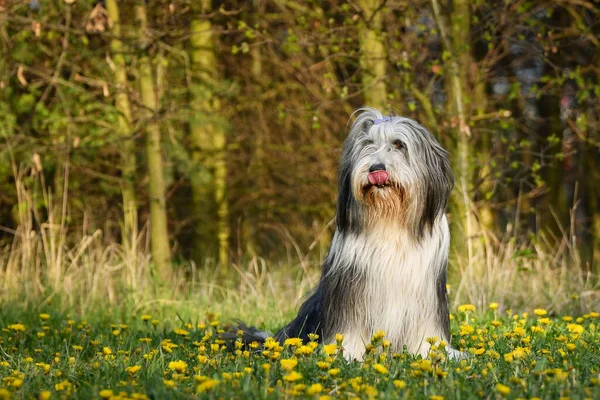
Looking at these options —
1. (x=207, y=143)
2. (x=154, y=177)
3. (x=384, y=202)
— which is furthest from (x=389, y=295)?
(x=207, y=143)

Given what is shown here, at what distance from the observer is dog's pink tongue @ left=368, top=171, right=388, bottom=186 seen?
14.5 ft

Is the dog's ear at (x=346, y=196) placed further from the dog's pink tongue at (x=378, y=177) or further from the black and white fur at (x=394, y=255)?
the dog's pink tongue at (x=378, y=177)

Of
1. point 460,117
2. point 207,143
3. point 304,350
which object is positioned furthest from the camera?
point 207,143

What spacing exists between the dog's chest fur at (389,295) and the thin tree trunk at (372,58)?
3616mm

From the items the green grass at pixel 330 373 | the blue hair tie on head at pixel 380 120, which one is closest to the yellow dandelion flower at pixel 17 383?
the green grass at pixel 330 373

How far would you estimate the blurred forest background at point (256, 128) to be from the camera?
26.2ft

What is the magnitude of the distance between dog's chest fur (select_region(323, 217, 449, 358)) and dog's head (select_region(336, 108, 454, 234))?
12cm

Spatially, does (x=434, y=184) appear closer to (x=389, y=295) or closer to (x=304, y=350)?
(x=389, y=295)

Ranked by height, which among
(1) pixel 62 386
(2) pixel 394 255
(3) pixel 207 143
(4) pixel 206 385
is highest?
(3) pixel 207 143

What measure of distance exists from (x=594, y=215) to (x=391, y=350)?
9.61 meters

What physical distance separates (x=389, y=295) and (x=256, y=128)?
331 inches

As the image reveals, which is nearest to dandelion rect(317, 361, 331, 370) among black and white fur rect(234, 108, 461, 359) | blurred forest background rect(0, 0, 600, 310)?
black and white fur rect(234, 108, 461, 359)

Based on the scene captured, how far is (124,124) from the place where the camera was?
1024cm

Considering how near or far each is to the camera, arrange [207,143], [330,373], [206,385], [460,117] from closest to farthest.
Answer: [206,385] < [330,373] < [460,117] < [207,143]
